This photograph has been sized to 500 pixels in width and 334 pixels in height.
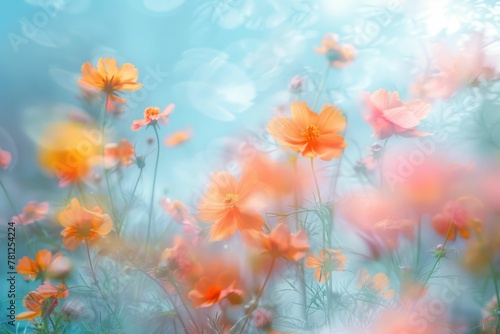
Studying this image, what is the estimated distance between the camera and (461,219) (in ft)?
3.76

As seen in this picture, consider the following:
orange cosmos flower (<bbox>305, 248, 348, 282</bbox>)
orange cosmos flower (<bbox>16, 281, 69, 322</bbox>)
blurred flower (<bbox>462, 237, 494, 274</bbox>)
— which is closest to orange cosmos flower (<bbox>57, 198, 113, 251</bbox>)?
orange cosmos flower (<bbox>16, 281, 69, 322</bbox>)

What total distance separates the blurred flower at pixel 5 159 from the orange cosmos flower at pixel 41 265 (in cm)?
23

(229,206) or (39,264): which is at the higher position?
Result: (229,206)

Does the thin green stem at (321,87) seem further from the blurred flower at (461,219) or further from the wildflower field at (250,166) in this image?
the blurred flower at (461,219)

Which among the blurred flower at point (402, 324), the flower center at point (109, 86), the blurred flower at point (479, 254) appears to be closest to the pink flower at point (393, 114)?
the blurred flower at point (479, 254)

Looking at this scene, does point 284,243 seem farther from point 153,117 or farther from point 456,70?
point 456,70

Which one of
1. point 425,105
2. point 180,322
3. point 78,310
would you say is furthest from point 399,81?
point 78,310

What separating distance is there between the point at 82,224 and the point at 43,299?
204 millimetres

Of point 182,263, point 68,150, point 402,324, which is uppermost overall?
→ point 68,150

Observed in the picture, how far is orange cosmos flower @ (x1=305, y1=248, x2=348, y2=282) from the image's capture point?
116 centimetres

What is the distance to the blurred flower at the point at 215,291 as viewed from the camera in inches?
47.1

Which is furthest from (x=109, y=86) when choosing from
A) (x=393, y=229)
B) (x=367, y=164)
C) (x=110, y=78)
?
(x=393, y=229)

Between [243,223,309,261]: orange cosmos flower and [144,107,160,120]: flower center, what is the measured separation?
379mm

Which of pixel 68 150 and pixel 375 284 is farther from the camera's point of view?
pixel 68 150
